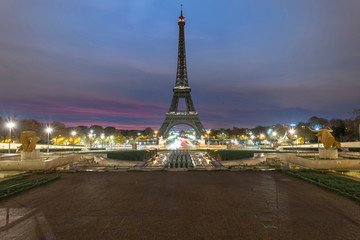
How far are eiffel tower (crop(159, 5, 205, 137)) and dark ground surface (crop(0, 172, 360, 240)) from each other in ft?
217

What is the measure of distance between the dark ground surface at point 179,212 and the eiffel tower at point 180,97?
66.2m

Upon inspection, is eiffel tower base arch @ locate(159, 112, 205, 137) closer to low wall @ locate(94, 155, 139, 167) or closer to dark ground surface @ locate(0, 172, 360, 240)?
low wall @ locate(94, 155, 139, 167)

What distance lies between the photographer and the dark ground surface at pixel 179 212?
636 cm

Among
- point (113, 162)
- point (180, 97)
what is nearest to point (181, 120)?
point (180, 97)

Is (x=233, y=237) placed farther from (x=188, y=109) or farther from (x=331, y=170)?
(x=188, y=109)

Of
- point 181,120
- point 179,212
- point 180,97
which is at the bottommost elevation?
point 179,212

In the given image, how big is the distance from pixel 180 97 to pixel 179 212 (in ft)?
262

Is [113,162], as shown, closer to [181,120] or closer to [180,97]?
[181,120]

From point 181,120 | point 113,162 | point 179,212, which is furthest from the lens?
point 181,120

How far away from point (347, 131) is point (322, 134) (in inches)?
2141

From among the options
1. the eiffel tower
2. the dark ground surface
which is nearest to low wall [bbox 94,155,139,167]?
the dark ground surface

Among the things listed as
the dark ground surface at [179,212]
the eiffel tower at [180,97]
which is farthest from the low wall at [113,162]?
the eiffel tower at [180,97]

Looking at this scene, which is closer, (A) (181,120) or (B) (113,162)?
(B) (113,162)

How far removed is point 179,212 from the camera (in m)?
8.03
